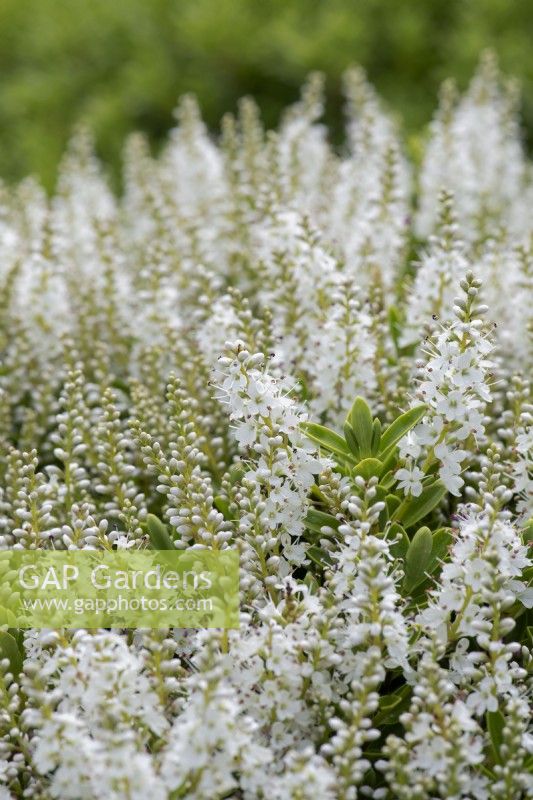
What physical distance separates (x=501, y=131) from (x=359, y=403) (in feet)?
9.07

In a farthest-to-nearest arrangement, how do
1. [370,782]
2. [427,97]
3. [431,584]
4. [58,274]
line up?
[427,97] < [58,274] < [431,584] < [370,782]

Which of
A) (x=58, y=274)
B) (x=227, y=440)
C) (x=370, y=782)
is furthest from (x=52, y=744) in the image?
(x=58, y=274)

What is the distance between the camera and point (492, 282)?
3.74 metres

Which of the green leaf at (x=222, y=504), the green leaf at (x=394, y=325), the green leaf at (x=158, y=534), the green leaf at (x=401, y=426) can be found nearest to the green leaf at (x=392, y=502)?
the green leaf at (x=401, y=426)

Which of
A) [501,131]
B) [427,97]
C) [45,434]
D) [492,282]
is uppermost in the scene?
[427,97]

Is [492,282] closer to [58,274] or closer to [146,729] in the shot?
[58,274]

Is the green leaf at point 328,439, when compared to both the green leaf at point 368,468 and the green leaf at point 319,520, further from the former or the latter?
the green leaf at point 319,520

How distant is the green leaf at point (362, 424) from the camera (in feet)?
8.70

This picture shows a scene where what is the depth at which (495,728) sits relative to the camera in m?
2.21

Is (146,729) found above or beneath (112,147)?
beneath

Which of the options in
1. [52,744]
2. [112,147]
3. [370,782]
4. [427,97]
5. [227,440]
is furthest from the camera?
[112,147]

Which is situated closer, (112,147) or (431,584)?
(431,584)
